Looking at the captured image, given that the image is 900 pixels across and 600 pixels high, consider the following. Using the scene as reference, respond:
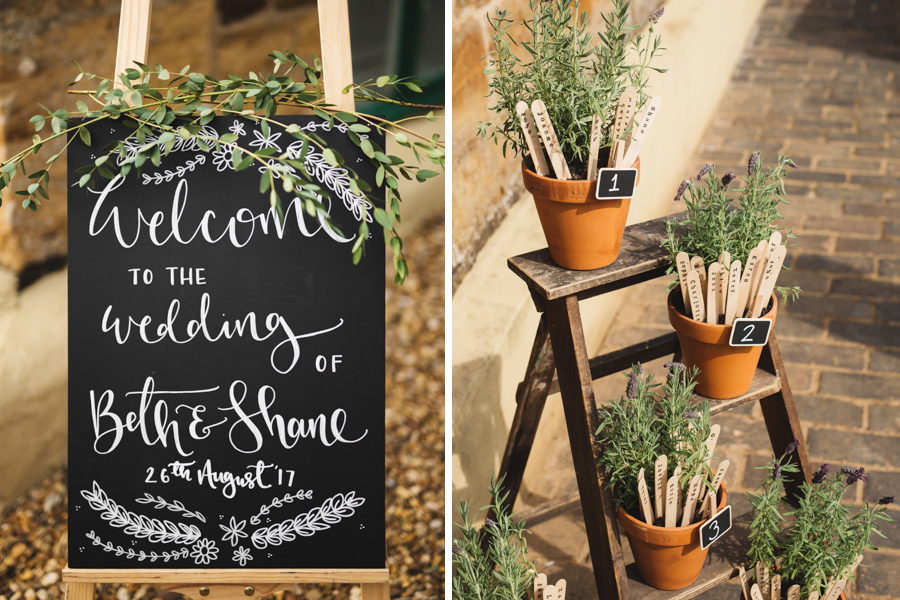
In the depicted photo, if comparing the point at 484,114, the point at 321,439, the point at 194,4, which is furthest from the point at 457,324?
the point at 194,4

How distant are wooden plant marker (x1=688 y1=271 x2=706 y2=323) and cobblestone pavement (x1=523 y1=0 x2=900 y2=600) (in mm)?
806

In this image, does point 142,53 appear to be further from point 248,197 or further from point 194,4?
point 194,4

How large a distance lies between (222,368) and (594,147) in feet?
2.86

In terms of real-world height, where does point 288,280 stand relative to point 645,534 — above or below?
above

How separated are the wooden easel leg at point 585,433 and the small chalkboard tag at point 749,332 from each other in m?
0.31

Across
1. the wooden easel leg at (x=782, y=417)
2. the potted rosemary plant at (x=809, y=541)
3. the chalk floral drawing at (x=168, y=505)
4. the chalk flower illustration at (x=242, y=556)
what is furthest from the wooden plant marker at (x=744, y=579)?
the chalk floral drawing at (x=168, y=505)

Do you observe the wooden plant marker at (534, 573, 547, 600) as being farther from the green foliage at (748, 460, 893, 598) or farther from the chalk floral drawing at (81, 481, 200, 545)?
the chalk floral drawing at (81, 481, 200, 545)

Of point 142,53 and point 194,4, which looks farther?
point 194,4

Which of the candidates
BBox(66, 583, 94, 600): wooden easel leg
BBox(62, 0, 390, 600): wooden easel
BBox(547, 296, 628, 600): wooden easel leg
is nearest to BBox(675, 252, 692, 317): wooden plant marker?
BBox(547, 296, 628, 600): wooden easel leg

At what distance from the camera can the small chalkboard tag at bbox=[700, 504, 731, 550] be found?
173cm

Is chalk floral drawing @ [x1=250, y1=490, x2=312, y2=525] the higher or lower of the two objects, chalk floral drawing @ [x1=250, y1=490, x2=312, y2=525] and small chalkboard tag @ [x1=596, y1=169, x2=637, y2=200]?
the lower

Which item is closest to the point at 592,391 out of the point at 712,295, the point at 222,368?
the point at 712,295

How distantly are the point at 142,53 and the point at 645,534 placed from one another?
145cm

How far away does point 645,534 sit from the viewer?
5.76ft
